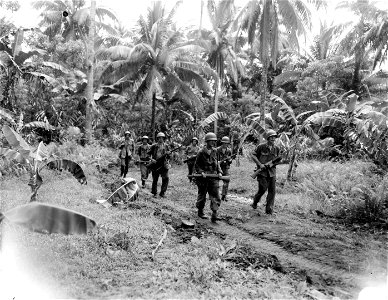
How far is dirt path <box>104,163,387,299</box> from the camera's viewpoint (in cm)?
474

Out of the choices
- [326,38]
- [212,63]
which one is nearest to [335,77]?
[326,38]

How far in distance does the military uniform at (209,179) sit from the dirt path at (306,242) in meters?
0.45

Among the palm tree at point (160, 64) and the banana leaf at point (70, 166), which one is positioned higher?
the palm tree at point (160, 64)

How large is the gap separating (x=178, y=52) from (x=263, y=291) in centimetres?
1505

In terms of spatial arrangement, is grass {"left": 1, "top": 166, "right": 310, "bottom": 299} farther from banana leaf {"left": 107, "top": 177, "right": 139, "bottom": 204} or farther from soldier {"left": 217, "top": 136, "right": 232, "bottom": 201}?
soldier {"left": 217, "top": 136, "right": 232, "bottom": 201}

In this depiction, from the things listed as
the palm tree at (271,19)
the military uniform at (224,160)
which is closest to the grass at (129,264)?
the military uniform at (224,160)

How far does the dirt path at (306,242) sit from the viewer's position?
187 inches

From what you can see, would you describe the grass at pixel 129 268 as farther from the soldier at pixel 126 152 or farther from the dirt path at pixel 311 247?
the soldier at pixel 126 152

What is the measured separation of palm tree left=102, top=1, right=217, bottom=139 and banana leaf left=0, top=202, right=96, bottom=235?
1497 cm

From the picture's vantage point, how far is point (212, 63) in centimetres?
2303

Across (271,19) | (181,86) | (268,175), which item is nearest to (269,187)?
(268,175)

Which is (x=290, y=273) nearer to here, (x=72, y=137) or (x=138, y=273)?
(x=138, y=273)

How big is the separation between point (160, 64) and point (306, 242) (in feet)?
46.7

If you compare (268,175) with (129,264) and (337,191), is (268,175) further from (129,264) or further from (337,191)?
(129,264)
